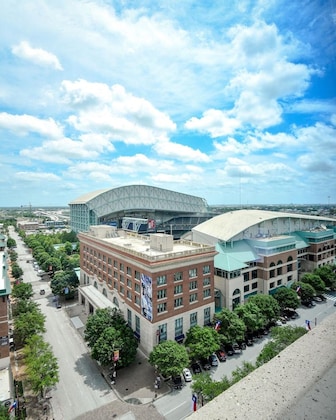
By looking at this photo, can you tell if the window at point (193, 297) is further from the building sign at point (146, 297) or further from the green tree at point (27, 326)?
the green tree at point (27, 326)

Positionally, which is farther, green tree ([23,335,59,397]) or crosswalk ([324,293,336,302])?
crosswalk ([324,293,336,302])

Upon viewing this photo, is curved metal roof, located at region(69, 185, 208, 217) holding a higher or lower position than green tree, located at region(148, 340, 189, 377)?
higher

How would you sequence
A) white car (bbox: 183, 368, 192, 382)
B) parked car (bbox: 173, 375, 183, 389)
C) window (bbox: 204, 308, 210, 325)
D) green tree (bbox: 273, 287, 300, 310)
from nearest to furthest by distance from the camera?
parked car (bbox: 173, 375, 183, 389) < white car (bbox: 183, 368, 192, 382) < window (bbox: 204, 308, 210, 325) < green tree (bbox: 273, 287, 300, 310)

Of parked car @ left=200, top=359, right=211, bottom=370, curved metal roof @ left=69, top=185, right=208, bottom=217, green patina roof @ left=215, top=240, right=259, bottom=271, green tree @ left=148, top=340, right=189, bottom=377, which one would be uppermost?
curved metal roof @ left=69, top=185, right=208, bottom=217

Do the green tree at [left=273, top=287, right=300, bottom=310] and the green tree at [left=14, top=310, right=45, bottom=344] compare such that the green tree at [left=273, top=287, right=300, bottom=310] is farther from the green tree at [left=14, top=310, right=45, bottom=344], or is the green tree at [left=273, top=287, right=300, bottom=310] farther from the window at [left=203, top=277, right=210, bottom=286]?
the green tree at [left=14, top=310, right=45, bottom=344]

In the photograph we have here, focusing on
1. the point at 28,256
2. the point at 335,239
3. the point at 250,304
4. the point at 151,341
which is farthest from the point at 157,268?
the point at 28,256

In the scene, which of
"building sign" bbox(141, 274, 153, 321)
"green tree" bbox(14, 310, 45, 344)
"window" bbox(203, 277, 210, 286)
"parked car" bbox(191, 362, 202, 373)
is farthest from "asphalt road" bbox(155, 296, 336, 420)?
"green tree" bbox(14, 310, 45, 344)

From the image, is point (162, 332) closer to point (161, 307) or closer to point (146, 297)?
point (161, 307)
